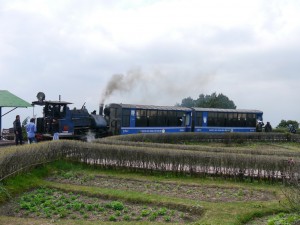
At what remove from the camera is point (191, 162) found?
13516 millimetres

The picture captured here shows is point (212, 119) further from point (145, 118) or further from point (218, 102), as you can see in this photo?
point (218, 102)

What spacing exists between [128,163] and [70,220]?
6243 millimetres

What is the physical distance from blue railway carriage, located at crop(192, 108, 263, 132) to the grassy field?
21.9 metres

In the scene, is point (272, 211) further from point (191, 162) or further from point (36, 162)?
point (36, 162)

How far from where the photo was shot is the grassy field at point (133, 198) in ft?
27.9

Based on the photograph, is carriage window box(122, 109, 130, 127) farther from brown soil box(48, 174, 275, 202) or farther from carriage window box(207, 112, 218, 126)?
brown soil box(48, 174, 275, 202)

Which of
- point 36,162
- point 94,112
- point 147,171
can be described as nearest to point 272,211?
point 147,171

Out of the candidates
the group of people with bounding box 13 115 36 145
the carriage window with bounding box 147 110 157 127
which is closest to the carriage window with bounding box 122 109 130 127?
the carriage window with bounding box 147 110 157 127

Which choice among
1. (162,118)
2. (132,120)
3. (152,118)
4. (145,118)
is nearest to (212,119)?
(162,118)

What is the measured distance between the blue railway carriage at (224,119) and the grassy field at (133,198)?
21925 mm

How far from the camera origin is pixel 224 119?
37.1 meters

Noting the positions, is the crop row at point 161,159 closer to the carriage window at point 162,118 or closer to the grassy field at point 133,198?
the grassy field at point 133,198

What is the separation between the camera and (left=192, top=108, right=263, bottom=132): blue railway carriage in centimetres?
3541

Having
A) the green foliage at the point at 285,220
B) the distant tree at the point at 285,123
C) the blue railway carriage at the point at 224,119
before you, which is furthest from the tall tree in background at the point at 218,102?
the green foliage at the point at 285,220
